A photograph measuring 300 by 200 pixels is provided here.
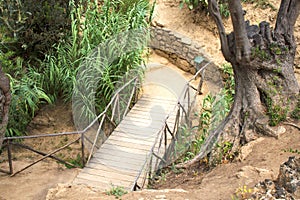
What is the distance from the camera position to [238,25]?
4.14m

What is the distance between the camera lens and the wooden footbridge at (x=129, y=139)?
197 inches

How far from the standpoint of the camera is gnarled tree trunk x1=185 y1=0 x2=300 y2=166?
4273 millimetres

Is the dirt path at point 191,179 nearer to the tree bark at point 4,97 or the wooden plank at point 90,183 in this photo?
the wooden plank at point 90,183

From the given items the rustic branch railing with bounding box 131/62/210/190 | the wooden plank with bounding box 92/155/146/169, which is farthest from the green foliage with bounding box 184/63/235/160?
the wooden plank with bounding box 92/155/146/169

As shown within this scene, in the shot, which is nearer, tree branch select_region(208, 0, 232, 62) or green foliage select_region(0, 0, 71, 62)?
tree branch select_region(208, 0, 232, 62)

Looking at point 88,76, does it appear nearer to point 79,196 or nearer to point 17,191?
point 17,191

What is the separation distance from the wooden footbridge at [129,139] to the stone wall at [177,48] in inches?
32.2

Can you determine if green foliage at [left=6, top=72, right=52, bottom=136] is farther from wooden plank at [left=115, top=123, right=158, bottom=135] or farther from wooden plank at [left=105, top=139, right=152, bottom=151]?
wooden plank at [left=105, top=139, right=152, bottom=151]

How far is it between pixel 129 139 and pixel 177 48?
2.80 m

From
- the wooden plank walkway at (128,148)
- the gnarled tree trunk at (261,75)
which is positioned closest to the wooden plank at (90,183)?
the wooden plank walkway at (128,148)

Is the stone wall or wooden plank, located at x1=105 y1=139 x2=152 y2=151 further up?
the stone wall

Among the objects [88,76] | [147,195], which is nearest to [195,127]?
[88,76]

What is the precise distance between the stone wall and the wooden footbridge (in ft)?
2.68

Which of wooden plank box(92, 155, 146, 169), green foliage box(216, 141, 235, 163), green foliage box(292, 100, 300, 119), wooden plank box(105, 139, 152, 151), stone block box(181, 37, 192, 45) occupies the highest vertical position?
stone block box(181, 37, 192, 45)
